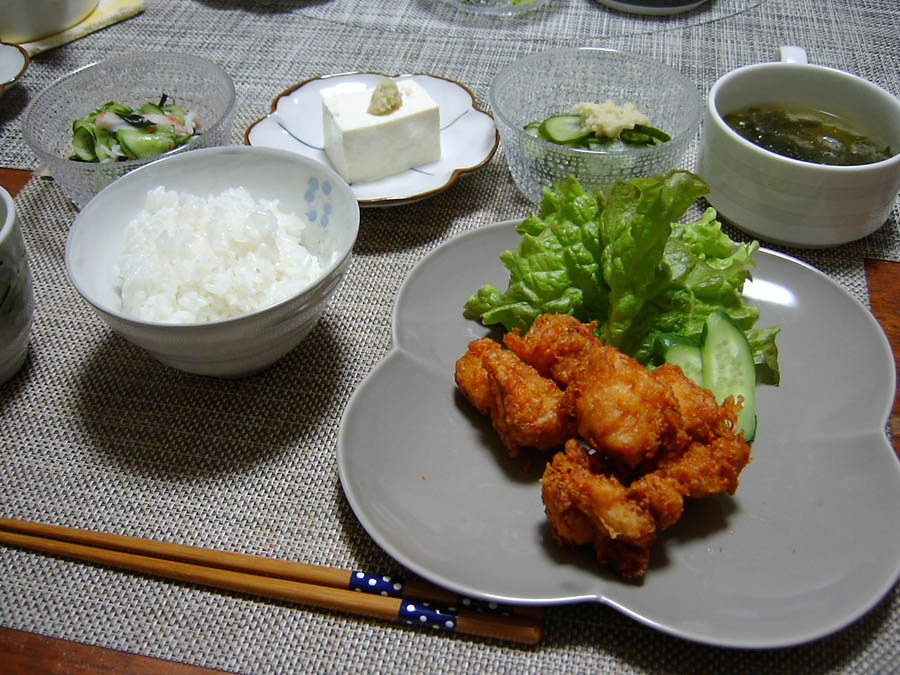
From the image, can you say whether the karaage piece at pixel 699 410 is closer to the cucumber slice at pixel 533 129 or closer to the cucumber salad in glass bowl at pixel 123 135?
the cucumber slice at pixel 533 129

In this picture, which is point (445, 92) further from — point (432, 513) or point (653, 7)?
point (432, 513)

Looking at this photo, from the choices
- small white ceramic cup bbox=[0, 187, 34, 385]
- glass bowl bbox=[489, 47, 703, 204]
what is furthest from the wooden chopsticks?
glass bowl bbox=[489, 47, 703, 204]

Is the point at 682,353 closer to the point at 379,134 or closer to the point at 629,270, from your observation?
the point at 629,270

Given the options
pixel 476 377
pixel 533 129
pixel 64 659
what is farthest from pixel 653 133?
pixel 64 659

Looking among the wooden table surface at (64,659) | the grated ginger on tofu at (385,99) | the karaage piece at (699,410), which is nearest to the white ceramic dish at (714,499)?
the karaage piece at (699,410)

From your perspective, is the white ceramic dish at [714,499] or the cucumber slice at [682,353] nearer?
the white ceramic dish at [714,499]

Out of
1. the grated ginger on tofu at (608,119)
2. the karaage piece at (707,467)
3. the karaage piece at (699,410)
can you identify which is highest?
the grated ginger on tofu at (608,119)

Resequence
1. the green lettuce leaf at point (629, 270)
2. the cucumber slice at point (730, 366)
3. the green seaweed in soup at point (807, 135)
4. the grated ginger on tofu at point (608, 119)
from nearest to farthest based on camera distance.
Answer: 1. the cucumber slice at point (730, 366)
2. the green lettuce leaf at point (629, 270)
3. the green seaweed in soup at point (807, 135)
4. the grated ginger on tofu at point (608, 119)
